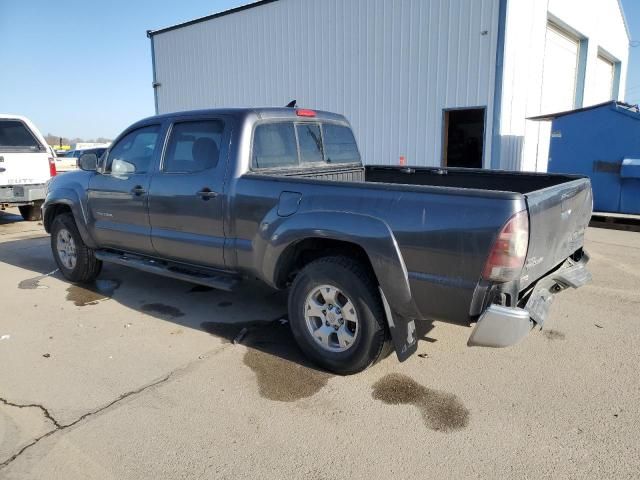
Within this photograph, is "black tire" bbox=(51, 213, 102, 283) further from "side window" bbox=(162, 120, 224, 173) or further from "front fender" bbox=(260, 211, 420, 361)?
"front fender" bbox=(260, 211, 420, 361)

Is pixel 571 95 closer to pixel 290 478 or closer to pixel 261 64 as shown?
pixel 261 64

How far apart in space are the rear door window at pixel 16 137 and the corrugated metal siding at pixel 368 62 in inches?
300

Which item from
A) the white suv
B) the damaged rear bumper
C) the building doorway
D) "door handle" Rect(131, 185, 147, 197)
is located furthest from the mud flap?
the building doorway

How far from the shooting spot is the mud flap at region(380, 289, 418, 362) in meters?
3.10

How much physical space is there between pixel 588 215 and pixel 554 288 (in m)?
0.84

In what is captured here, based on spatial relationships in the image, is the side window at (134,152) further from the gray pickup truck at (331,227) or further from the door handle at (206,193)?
the door handle at (206,193)

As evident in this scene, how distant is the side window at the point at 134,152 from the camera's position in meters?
4.65

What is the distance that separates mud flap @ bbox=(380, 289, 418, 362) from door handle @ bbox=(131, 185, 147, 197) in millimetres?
2631

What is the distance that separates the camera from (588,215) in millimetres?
3900

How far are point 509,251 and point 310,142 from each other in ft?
7.86

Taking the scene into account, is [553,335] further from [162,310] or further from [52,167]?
[52,167]

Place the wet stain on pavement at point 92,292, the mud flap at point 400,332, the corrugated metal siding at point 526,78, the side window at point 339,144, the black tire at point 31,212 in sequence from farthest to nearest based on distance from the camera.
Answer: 1. the corrugated metal siding at point 526,78
2. the black tire at point 31,212
3. the wet stain on pavement at point 92,292
4. the side window at point 339,144
5. the mud flap at point 400,332

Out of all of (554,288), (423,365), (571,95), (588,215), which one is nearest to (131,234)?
(423,365)

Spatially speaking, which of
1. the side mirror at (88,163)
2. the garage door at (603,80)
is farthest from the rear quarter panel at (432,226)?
the garage door at (603,80)
